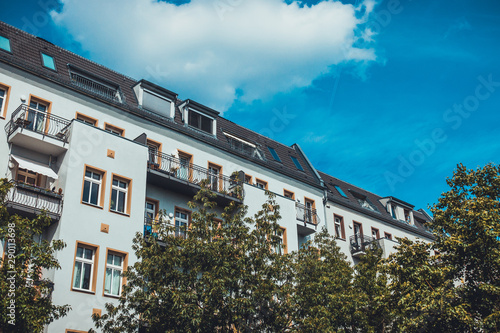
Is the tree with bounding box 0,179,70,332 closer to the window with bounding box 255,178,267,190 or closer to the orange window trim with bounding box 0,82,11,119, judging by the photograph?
the orange window trim with bounding box 0,82,11,119

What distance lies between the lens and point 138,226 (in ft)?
78.3

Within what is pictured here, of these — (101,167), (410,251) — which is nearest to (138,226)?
(101,167)

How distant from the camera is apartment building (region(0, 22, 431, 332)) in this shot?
21.5m

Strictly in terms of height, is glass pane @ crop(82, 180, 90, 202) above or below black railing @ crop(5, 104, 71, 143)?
below

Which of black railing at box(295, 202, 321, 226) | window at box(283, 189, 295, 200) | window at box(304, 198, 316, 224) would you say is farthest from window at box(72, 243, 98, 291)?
window at box(283, 189, 295, 200)

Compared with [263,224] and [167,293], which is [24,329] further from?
[263,224]

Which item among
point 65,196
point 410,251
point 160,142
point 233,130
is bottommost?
point 410,251

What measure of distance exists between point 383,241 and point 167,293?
2140 centimetres

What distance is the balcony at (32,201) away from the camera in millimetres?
20625

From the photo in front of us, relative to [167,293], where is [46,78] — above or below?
above

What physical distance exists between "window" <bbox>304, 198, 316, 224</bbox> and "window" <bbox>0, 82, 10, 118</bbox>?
1686cm

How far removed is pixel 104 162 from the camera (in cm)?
2377

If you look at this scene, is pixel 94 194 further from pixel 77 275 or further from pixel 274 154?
pixel 274 154

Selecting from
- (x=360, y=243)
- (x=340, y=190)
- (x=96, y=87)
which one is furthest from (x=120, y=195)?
(x=340, y=190)
